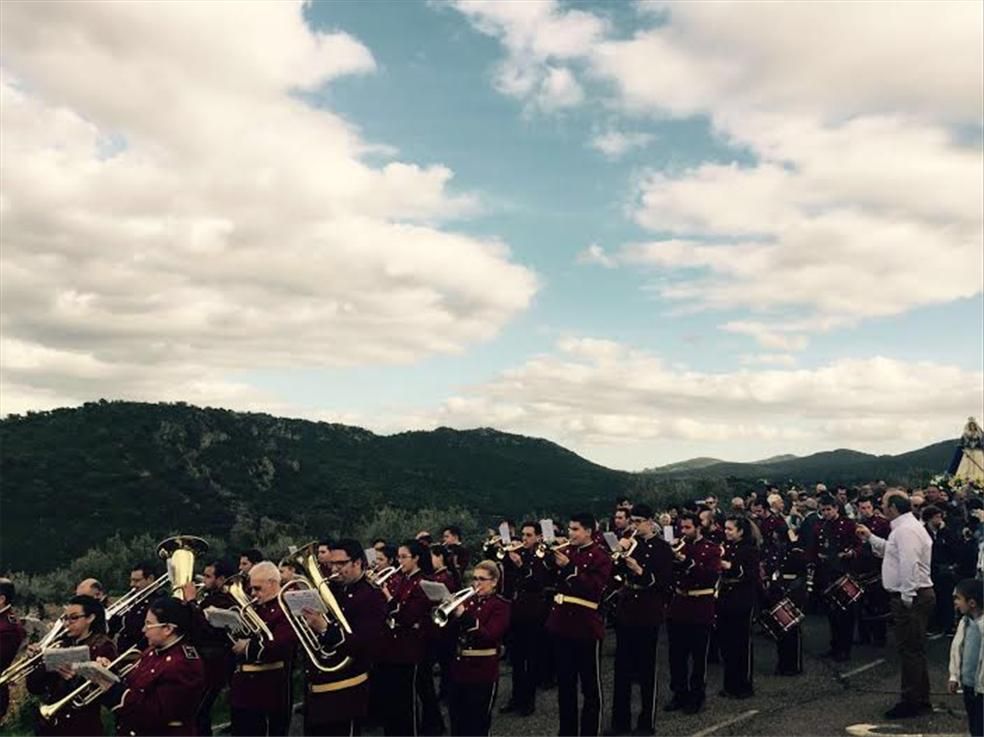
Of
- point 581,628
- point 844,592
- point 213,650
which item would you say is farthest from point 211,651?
point 844,592

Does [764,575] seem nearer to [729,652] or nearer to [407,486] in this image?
[729,652]

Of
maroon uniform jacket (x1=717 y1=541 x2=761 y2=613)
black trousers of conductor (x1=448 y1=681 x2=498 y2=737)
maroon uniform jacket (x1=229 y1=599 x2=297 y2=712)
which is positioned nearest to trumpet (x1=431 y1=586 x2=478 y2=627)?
black trousers of conductor (x1=448 y1=681 x2=498 y2=737)

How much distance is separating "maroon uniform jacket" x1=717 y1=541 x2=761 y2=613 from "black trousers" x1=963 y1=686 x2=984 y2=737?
381 centimetres

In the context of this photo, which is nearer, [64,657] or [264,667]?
[64,657]

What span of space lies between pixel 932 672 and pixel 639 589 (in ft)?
16.7

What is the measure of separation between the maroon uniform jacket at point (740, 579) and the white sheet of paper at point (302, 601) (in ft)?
21.0

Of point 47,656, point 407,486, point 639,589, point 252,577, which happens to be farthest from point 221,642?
point 407,486

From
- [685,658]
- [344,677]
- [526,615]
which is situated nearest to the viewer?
[344,677]

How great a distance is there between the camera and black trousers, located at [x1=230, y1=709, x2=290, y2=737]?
798 centimetres

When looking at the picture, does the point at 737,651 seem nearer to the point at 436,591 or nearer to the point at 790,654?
the point at 790,654

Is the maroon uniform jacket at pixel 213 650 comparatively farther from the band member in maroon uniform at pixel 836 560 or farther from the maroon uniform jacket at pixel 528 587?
the band member in maroon uniform at pixel 836 560

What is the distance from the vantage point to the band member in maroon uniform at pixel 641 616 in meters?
9.91

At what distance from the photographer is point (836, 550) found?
13.9 metres

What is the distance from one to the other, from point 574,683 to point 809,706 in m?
3.50
